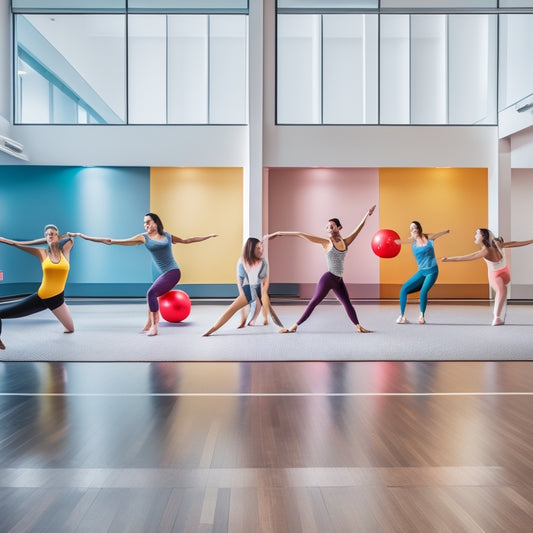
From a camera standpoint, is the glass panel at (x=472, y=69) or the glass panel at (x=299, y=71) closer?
the glass panel at (x=472, y=69)

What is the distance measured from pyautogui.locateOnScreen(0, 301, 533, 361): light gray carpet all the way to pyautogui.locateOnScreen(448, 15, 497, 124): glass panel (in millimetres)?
5162

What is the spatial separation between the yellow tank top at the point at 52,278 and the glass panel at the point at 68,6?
7115 mm

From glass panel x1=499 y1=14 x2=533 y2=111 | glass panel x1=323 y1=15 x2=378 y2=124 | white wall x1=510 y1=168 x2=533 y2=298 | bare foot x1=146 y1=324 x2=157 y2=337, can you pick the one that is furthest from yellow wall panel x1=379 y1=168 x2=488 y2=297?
bare foot x1=146 y1=324 x2=157 y2=337

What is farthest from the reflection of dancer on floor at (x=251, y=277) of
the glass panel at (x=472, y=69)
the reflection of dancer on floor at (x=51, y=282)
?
the glass panel at (x=472, y=69)

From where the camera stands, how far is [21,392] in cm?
373

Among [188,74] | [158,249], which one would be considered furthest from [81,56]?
[158,249]


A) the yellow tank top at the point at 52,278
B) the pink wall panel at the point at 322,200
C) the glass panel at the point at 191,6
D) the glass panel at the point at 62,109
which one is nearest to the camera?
the yellow tank top at the point at 52,278

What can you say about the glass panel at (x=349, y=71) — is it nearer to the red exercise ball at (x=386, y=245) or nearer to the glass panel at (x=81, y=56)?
the glass panel at (x=81, y=56)

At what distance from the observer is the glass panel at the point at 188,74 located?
12.0 meters

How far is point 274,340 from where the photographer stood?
6.04m

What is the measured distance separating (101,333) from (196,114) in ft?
22.4

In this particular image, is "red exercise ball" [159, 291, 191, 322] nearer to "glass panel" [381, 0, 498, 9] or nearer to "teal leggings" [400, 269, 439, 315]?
"teal leggings" [400, 269, 439, 315]

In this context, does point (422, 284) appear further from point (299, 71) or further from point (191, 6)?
point (191, 6)

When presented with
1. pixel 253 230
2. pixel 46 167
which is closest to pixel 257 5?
pixel 253 230
